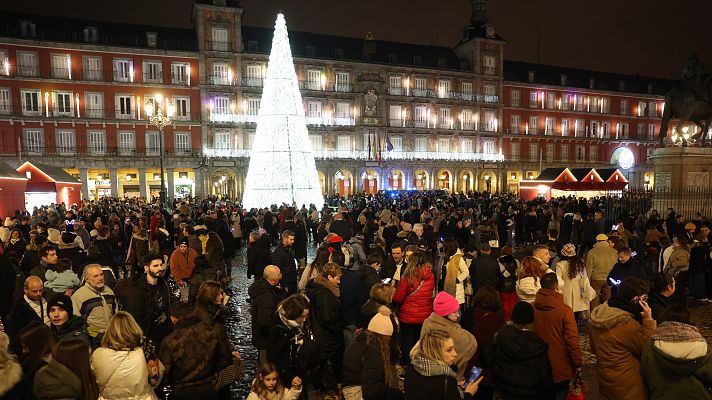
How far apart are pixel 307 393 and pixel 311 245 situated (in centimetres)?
1250

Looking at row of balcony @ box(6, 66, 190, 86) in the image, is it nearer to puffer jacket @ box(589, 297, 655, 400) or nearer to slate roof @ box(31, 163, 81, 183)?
slate roof @ box(31, 163, 81, 183)

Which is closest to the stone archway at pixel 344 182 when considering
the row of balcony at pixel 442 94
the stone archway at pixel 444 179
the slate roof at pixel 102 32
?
the row of balcony at pixel 442 94

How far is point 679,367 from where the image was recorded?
3.28 meters

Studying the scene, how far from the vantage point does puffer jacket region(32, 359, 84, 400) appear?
3.10m

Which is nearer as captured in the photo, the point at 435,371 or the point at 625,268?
the point at 435,371

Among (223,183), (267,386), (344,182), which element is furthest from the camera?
(344,182)

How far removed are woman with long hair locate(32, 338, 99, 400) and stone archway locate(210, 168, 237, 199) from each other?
39101 millimetres

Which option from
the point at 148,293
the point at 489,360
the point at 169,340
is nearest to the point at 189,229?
the point at 148,293

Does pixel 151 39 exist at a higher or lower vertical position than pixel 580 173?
higher

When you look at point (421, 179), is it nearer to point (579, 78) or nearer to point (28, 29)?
point (579, 78)

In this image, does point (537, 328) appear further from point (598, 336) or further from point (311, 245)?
point (311, 245)

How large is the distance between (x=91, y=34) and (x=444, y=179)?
3527 cm

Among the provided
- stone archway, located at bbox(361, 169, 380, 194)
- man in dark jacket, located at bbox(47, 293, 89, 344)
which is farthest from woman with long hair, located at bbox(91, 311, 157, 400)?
stone archway, located at bbox(361, 169, 380, 194)


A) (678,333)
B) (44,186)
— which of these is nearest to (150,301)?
(678,333)
